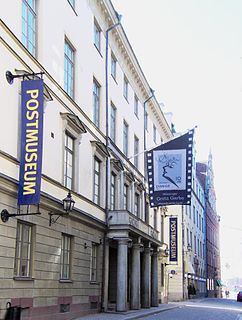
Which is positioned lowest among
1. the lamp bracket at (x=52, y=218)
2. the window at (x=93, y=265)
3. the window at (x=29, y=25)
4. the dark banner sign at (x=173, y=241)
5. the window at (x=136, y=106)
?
the window at (x=93, y=265)

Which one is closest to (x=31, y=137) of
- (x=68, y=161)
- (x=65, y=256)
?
(x=68, y=161)

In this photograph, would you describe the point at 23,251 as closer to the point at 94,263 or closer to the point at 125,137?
the point at 94,263

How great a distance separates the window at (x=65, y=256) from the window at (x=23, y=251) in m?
2.94

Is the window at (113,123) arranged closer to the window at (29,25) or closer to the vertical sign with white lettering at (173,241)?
the window at (29,25)

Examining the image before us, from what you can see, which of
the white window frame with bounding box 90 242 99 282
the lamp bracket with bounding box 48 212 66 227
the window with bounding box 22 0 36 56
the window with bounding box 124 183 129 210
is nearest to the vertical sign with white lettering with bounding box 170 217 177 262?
the window with bounding box 124 183 129 210

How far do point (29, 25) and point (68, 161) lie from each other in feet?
17.3

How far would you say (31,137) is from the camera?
46.5ft

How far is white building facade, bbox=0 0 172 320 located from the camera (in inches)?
572

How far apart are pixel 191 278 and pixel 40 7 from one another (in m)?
39.5

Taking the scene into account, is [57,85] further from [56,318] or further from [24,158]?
[56,318]

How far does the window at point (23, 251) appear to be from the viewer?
14.8 m

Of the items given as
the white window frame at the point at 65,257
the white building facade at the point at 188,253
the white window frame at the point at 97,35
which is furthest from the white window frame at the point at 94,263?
the white building facade at the point at 188,253

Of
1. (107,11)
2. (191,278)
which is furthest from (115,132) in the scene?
(191,278)

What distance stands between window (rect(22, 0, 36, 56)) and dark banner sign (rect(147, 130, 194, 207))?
9126 mm
